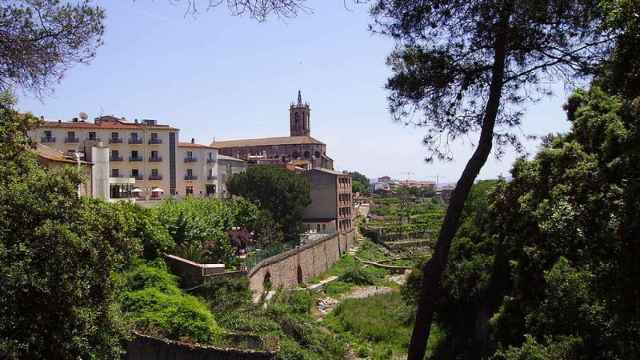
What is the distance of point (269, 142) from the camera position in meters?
115

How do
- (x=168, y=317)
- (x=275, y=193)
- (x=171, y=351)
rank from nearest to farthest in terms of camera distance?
(x=171, y=351) → (x=168, y=317) → (x=275, y=193)

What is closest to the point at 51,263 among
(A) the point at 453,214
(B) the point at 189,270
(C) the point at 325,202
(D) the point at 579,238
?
(A) the point at 453,214

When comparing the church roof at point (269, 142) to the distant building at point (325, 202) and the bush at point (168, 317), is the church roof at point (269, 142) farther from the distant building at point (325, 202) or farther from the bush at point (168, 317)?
the bush at point (168, 317)

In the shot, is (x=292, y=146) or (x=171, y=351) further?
(x=292, y=146)

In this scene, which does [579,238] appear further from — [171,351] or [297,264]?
[297,264]

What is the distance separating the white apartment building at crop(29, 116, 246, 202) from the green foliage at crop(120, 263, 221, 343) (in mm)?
35755

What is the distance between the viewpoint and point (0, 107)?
1132 centimetres

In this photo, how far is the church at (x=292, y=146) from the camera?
106875mm

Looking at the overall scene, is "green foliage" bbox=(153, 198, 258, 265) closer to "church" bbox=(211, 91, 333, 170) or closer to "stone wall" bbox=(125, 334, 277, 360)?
"stone wall" bbox=(125, 334, 277, 360)

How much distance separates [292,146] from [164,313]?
316ft

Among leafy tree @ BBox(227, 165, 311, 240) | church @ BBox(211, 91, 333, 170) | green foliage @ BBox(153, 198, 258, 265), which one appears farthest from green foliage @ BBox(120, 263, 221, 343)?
church @ BBox(211, 91, 333, 170)

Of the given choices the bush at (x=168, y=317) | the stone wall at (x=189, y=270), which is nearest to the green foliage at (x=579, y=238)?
the bush at (x=168, y=317)

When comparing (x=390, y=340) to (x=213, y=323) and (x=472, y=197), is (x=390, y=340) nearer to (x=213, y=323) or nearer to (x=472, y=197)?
(x=472, y=197)

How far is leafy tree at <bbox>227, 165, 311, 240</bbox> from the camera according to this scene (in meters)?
48.8
